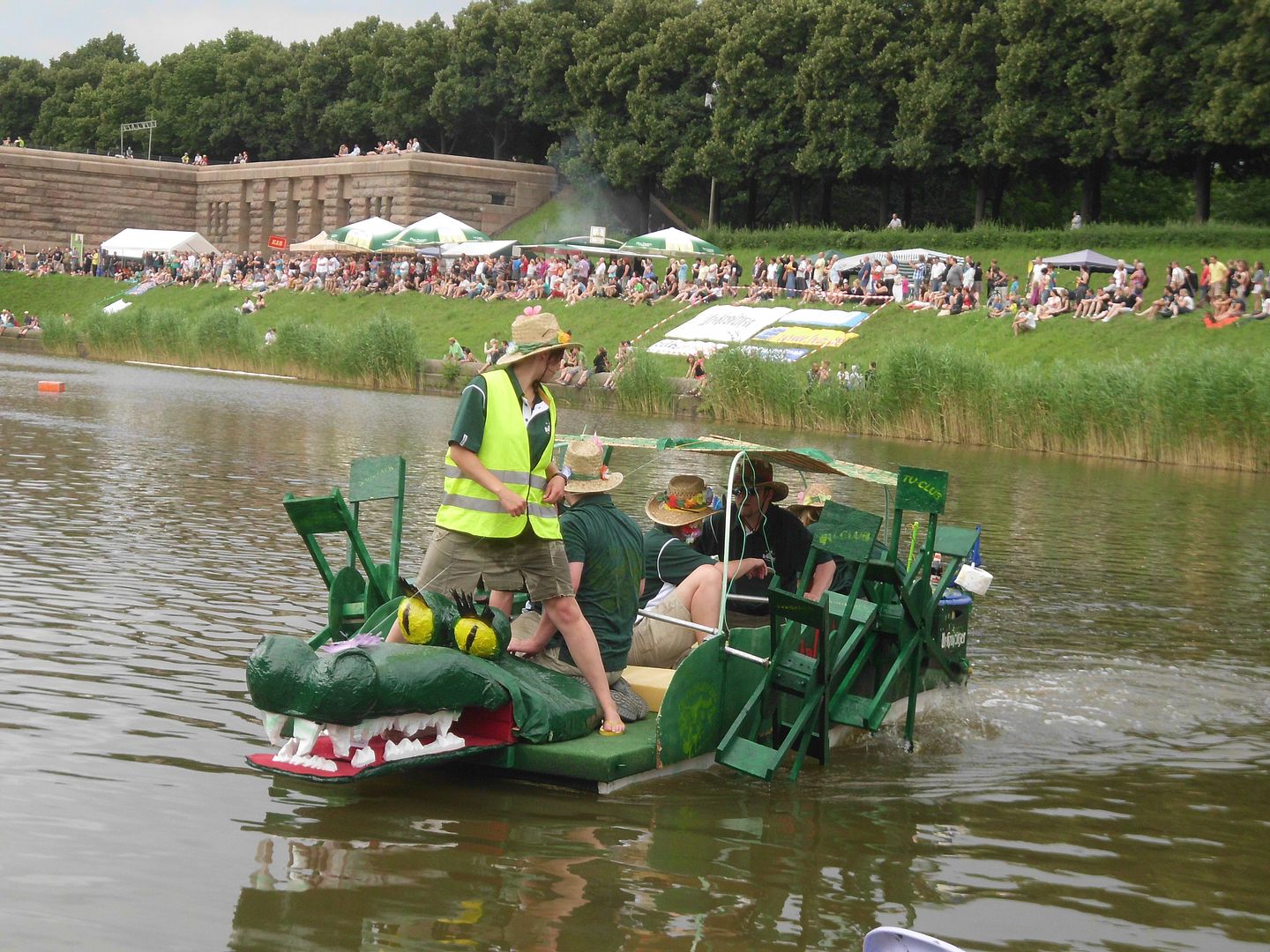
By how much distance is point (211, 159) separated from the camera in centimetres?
8806

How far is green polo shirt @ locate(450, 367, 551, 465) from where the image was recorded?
24.2 feet

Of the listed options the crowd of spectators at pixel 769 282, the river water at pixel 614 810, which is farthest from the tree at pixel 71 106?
the river water at pixel 614 810

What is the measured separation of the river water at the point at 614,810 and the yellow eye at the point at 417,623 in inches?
28.8

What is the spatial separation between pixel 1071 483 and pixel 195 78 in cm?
7503

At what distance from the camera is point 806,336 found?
124ft

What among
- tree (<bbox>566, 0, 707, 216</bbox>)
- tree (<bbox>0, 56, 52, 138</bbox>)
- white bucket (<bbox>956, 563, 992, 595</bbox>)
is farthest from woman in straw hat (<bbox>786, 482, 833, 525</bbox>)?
tree (<bbox>0, 56, 52, 138</bbox>)

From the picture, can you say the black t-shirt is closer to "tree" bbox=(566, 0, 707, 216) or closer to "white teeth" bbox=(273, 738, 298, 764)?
"white teeth" bbox=(273, 738, 298, 764)

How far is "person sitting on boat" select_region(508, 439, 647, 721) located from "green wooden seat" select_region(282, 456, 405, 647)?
2.91 feet

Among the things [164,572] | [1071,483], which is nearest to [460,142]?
[1071,483]

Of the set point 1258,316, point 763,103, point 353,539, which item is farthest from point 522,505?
point 763,103

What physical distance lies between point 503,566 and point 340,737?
127 centimetres

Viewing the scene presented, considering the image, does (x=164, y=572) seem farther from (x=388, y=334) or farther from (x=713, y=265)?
(x=713, y=265)

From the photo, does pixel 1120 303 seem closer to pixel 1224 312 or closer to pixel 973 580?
pixel 1224 312

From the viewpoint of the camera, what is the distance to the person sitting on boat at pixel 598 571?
25.6 feet
